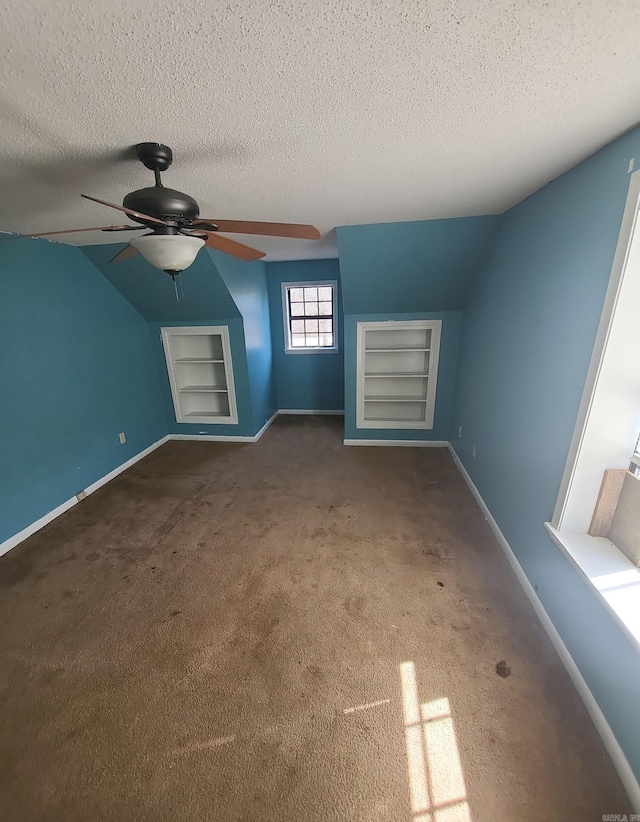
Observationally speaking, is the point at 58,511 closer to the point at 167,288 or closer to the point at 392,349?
the point at 167,288

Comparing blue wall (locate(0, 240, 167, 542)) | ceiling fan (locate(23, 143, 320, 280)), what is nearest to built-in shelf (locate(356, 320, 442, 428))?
ceiling fan (locate(23, 143, 320, 280))

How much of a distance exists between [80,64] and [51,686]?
2.36 metres

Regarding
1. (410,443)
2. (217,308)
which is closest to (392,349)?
(410,443)

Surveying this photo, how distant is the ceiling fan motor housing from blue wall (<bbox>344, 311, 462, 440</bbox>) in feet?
8.26

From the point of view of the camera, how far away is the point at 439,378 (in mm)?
3775

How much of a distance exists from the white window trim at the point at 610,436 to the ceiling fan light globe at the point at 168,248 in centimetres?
173

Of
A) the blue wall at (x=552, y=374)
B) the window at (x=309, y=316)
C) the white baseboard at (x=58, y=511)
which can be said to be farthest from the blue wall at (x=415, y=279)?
the white baseboard at (x=58, y=511)

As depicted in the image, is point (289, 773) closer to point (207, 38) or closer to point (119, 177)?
point (207, 38)

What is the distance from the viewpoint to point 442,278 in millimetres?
3119

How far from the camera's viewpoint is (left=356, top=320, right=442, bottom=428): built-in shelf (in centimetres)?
371

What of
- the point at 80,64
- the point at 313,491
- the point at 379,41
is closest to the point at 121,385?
the point at 313,491

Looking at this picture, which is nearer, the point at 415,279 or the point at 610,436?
the point at 610,436

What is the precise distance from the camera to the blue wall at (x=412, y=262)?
2.63 metres

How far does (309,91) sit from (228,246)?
992 millimetres
